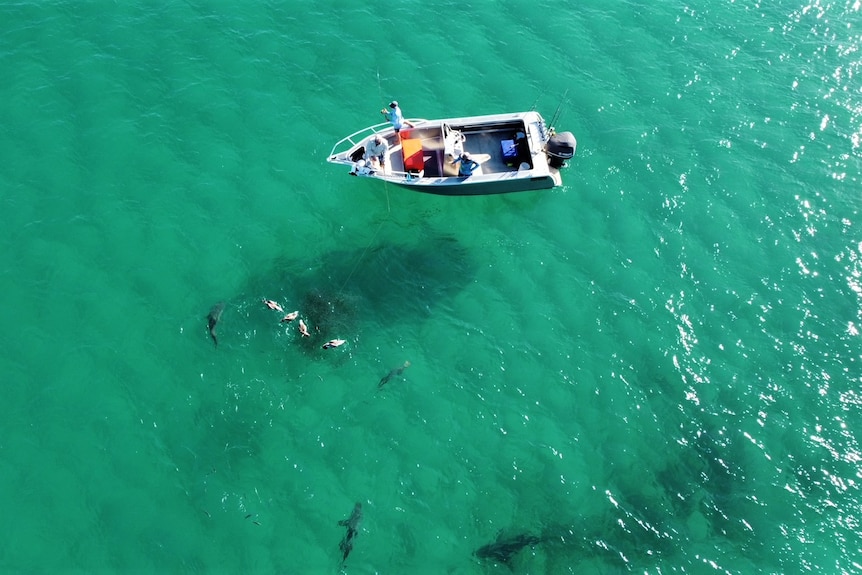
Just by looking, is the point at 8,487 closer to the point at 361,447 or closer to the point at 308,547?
the point at 308,547

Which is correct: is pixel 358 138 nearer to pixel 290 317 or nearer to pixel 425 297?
pixel 425 297

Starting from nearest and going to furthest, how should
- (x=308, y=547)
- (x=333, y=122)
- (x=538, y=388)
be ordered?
(x=308, y=547)
(x=538, y=388)
(x=333, y=122)

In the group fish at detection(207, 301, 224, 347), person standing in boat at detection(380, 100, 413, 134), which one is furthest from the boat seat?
fish at detection(207, 301, 224, 347)

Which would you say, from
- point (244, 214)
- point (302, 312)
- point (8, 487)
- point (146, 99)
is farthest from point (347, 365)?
point (146, 99)

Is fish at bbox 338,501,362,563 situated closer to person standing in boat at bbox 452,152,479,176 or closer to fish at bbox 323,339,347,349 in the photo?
fish at bbox 323,339,347,349

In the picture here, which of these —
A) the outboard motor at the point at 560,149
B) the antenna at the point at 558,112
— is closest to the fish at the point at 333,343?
the outboard motor at the point at 560,149

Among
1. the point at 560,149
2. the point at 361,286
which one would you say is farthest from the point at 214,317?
the point at 560,149
